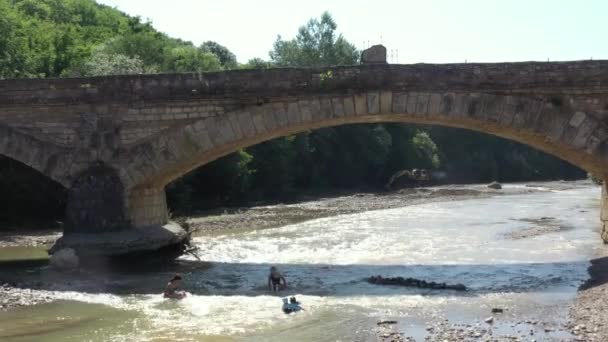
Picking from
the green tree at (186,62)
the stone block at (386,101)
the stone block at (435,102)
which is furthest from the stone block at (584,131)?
the green tree at (186,62)

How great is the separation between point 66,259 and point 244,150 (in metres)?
25.3

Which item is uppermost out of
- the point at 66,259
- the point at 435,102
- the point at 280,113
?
the point at 435,102

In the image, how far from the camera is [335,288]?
1500 centimetres

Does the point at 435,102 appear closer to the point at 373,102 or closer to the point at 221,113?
the point at 373,102

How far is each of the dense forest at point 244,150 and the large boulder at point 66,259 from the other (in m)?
13.8

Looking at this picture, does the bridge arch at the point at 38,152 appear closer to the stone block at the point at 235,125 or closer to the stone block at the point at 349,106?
the stone block at the point at 235,125

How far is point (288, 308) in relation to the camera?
1284cm

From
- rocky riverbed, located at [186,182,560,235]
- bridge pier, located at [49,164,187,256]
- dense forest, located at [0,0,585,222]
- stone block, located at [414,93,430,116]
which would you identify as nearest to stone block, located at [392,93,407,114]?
stone block, located at [414,93,430,116]

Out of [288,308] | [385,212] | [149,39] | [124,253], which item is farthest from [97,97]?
[149,39]

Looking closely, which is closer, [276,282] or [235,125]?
[276,282]

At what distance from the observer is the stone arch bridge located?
55.6ft

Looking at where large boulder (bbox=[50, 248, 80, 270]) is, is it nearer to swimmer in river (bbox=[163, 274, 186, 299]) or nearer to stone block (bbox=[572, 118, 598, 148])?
swimmer in river (bbox=[163, 274, 186, 299])

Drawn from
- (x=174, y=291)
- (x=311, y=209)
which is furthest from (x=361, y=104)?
(x=311, y=209)

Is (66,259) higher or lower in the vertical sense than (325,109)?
lower
